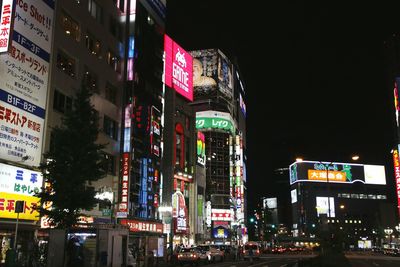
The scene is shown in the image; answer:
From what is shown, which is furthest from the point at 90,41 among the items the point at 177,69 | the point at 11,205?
the point at 177,69

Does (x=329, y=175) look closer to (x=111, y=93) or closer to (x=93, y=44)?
(x=111, y=93)

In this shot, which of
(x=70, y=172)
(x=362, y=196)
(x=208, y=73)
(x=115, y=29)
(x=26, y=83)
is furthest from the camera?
(x=362, y=196)

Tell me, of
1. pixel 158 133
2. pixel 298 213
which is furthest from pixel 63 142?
pixel 298 213

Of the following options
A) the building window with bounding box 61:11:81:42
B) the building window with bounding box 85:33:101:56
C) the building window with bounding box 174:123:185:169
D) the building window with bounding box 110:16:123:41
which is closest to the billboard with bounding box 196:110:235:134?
the building window with bounding box 174:123:185:169

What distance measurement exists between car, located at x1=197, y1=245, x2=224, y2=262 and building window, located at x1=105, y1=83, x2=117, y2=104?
1565 cm

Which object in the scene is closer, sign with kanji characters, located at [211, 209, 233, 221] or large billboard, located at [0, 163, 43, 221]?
large billboard, located at [0, 163, 43, 221]

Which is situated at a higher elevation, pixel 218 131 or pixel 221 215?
pixel 218 131

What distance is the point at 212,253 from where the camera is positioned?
4478 cm

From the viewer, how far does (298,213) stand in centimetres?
17900

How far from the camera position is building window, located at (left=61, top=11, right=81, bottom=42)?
35.2m

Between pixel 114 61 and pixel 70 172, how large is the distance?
2016 centimetres

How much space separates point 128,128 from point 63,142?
57.8 feet

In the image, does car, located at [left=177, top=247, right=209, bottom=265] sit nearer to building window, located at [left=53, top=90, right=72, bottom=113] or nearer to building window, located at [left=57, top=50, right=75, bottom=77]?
building window, located at [left=53, top=90, right=72, bottom=113]

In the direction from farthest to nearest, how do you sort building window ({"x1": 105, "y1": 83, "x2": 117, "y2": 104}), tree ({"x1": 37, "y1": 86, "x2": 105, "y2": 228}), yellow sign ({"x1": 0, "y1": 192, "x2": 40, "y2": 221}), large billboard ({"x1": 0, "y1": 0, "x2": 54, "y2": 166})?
building window ({"x1": 105, "y1": 83, "x2": 117, "y2": 104}), large billboard ({"x1": 0, "y1": 0, "x2": 54, "y2": 166}), yellow sign ({"x1": 0, "y1": 192, "x2": 40, "y2": 221}), tree ({"x1": 37, "y1": 86, "x2": 105, "y2": 228})
